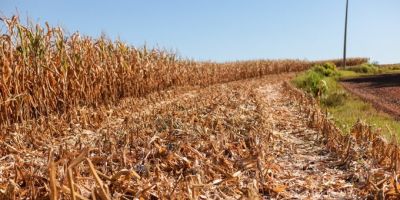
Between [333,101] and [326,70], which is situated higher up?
[326,70]

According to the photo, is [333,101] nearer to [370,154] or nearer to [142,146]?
[370,154]

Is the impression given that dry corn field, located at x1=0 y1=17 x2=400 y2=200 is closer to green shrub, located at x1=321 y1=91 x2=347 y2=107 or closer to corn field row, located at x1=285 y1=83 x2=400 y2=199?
corn field row, located at x1=285 y1=83 x2=400 y2=199

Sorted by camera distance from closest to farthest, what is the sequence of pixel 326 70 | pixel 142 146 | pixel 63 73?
pixel 142 146
pixel 63 73
pixel 326 70

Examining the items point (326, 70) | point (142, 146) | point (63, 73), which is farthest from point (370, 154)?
point (326, 70)

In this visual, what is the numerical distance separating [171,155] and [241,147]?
98 centimetres

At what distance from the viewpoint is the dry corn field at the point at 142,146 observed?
3439 millimetres

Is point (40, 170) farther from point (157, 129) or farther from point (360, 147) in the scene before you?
point (360, 147)

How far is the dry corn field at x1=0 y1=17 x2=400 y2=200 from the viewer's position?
344 cm

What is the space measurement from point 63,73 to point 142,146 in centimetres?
426

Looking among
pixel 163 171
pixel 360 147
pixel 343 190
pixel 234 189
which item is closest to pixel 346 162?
pixel 360 147

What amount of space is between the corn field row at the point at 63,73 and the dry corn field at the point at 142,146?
0.09 feet

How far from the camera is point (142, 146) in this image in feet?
16.2

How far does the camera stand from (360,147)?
5145mm

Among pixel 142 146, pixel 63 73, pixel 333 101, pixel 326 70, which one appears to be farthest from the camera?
pixel 326 70
